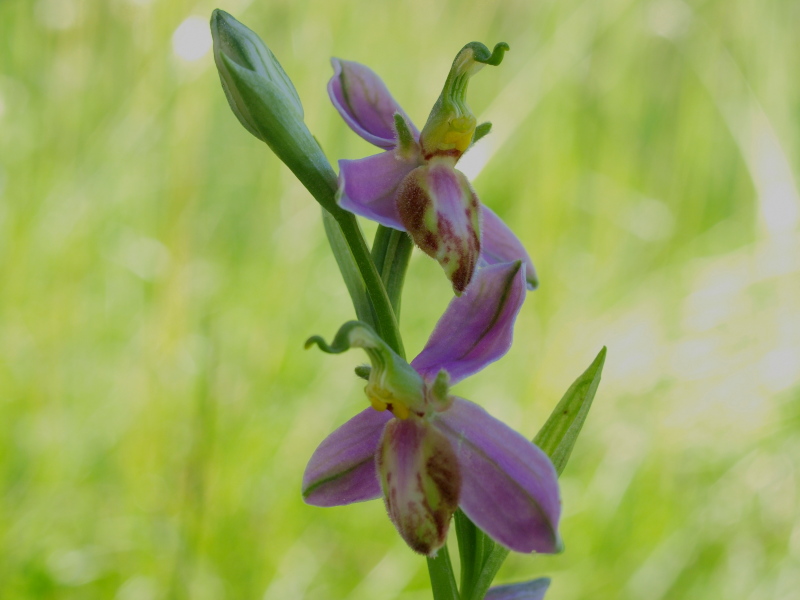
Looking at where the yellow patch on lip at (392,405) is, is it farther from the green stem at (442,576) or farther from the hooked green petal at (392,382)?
the green stem at (442,576)

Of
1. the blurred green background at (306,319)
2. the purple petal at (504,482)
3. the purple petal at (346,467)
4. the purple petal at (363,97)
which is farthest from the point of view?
the blurred green background at (306,319)

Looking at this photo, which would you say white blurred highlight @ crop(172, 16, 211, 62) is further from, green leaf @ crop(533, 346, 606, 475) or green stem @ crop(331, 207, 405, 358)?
green leaf @ crop(533, 346, 606, 475)

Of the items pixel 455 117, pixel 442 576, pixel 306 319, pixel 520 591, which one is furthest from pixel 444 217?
pixel 306 319

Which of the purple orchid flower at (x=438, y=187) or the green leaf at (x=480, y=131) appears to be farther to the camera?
the green leaf at (x=480, y=131)

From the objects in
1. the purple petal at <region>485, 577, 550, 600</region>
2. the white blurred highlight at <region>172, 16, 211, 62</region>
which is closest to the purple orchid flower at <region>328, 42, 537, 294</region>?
the purple petal at <region>485, 577, 550, 600</region>

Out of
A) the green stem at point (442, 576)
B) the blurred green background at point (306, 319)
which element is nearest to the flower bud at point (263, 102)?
the green stem at point (442, 576)

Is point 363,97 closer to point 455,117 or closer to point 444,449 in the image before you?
point 455,117

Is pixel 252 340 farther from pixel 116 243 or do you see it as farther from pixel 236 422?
pixel 116 243
